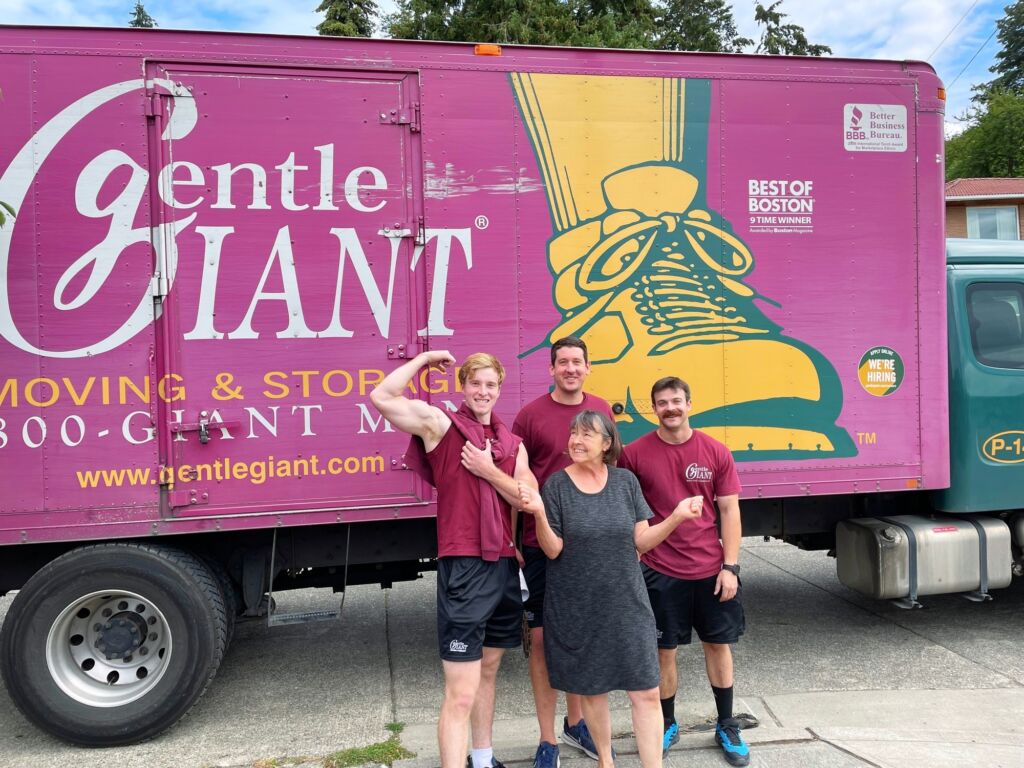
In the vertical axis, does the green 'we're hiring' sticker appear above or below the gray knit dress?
above

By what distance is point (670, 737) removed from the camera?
3.50 metres

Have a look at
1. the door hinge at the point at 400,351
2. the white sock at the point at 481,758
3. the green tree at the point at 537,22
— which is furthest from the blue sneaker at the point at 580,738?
the green tree at the point at 537,22

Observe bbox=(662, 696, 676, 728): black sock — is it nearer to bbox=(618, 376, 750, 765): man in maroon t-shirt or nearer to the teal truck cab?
bbox=(618, 376, 750, 765): man in maroon t-shirt

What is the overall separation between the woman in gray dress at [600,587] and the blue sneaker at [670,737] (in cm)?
63

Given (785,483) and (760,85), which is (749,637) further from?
(760,85)

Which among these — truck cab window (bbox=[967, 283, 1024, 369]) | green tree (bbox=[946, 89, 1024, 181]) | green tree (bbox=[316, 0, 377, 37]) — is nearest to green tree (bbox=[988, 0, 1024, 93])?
green tree (bbox=[946, 89, 1024, 181])

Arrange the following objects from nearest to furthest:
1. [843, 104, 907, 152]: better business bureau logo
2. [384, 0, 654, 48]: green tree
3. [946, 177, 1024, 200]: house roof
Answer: [843, 104, 907, 152]: better business bureau logo
[384, 0, 654, 48]: green tree
[946, 177, 1024, 200]: house roof

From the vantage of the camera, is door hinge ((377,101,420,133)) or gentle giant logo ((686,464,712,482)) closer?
gentle giant logo ((686,464,712,482))

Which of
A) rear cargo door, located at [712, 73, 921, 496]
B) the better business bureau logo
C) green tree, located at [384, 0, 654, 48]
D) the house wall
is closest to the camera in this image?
rear cargo door, located at [712, 73, 921, 496]

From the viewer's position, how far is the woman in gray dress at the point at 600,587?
2.84m

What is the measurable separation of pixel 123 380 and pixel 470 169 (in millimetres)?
2039

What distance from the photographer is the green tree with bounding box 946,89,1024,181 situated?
37.4 meters

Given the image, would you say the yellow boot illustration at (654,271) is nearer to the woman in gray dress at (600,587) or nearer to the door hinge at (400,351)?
the door hinge at (400,351)

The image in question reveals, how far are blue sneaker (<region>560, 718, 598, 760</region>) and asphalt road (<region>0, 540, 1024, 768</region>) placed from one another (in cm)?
20
